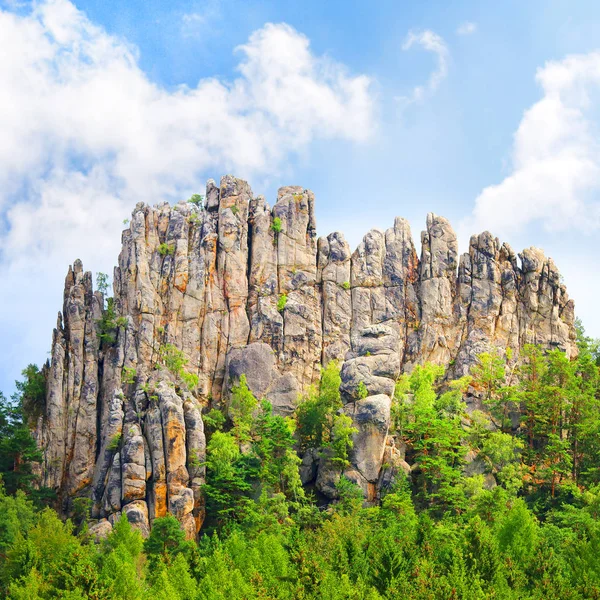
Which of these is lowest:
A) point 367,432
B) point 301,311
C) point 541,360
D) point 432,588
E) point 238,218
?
point 432,588

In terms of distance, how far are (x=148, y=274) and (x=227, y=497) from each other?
20.1 m

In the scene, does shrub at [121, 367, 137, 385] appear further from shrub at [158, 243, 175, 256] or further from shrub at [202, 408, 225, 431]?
shrub at [158, 243, 175, 256]

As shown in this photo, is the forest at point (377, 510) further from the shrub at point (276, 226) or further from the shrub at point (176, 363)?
the shrub at point (276, 226)

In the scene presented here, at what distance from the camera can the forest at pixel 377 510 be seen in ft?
149

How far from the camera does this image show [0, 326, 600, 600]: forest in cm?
4538

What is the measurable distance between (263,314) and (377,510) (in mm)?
20469

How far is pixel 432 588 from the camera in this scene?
4234 cm

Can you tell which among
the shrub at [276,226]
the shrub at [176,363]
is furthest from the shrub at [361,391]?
the shrub at [276,226]

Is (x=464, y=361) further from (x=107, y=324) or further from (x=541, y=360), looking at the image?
(x=107, y=324)

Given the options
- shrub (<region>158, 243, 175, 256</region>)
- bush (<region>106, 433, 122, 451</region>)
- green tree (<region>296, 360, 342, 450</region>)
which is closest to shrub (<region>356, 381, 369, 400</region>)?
green tree (<region>296, 360, 342, 450</region>)

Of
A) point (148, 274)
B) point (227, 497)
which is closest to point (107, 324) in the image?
point (148, 274)

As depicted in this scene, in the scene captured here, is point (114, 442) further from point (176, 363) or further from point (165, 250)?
point (165, 250)

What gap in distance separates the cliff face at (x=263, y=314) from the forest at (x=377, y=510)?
2132 mm

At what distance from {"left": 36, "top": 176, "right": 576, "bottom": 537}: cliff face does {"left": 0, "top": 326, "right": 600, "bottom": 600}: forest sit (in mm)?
2132
